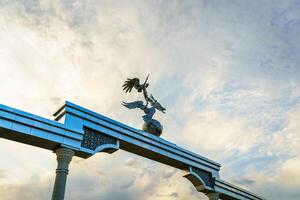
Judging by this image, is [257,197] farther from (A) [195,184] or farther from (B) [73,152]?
(B) [73,152]

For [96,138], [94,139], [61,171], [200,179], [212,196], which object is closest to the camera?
[61,171]

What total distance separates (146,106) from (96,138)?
5.01 metres

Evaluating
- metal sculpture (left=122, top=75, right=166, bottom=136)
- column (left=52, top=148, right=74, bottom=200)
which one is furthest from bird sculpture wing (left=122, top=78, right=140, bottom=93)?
column (left=52, top=148, right=74, bottom=200)

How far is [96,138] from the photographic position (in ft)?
49.2

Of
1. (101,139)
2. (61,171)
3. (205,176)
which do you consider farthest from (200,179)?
(61,171)

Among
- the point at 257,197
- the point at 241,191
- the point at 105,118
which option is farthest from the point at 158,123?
the point at 257,197

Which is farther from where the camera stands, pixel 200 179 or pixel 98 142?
pixel 200 179

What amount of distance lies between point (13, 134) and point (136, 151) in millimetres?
7214

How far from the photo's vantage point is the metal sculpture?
60.8ft

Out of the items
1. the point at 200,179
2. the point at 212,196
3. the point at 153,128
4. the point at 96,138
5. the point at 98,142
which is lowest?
the point at 212,196

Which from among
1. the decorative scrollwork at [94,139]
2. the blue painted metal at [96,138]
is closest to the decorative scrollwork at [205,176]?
the blue painted metal at [96,138]

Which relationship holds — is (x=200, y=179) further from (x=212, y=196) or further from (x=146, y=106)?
(x=146, y=106)

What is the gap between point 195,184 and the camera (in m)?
20.3

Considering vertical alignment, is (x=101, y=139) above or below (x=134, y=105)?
below
